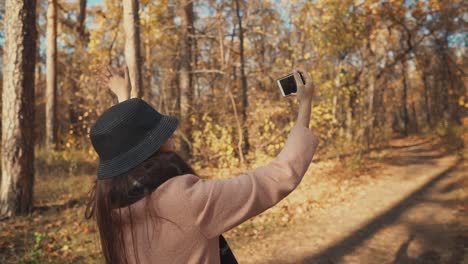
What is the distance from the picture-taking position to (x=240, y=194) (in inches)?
56.2

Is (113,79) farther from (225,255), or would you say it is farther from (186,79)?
(186,79)

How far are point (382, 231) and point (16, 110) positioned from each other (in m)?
6.61

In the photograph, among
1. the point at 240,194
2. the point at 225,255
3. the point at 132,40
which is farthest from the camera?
the point at 132,40

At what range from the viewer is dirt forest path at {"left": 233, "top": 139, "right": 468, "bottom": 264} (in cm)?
539

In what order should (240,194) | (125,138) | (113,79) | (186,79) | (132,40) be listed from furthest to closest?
(186,79), (132,40), (113,79), (125,138), (240,194)

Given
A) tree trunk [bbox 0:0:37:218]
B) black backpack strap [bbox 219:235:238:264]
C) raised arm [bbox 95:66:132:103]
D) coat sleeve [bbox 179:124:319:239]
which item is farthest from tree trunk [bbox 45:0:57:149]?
coat sleeve [bbox 179:124:319:239]

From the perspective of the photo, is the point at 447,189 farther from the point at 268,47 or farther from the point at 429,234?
the point at 268,47

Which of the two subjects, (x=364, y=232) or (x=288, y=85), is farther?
(x=364, y=232)

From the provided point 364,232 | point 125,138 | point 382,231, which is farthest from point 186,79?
point 125,138

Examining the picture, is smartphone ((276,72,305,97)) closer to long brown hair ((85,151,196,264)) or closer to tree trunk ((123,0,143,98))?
long brown hair ((85,151,196,264))

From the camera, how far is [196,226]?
1479 mm

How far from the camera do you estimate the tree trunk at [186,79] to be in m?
11.6

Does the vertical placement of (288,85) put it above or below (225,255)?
above

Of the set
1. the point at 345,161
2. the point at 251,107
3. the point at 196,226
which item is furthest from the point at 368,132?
the point at 196,226
